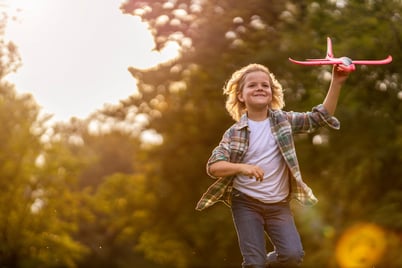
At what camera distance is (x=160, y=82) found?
21938 mm

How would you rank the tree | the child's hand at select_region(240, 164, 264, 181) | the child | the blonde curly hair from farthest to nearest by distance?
the tree
the blonde curly hair
the child
the child's hand at select_region(240, 164, 264, 181)

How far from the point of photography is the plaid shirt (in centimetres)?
535

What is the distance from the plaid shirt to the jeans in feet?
0.38

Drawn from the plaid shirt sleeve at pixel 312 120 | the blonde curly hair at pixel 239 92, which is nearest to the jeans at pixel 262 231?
the plaid shirt sleeve at pixel 312 120

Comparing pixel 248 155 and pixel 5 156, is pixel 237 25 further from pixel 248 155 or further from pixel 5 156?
pixel 248 155

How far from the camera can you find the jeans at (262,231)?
5.26m

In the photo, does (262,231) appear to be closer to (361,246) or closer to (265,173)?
(265,173)

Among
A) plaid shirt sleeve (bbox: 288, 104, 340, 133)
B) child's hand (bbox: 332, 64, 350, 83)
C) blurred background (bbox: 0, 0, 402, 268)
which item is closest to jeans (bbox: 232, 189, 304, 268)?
plaid shirt sleeve (bbox: 288, 104, 340, 133)

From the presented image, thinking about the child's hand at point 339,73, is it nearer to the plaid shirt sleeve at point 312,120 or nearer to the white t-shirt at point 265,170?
the plaid shirt sleeve at point 312,120

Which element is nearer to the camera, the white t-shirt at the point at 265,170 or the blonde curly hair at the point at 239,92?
the white t-shirt at the point at 265,170

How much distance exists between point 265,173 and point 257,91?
1.87 ft

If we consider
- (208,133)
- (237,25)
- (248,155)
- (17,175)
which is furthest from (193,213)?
(248,155)

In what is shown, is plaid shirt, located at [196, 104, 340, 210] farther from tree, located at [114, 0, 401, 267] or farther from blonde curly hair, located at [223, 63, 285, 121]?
tree, located at [114, 0, 401, 267]

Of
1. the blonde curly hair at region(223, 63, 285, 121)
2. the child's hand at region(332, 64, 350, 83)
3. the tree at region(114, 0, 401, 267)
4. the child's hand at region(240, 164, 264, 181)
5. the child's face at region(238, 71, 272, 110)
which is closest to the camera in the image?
the child's hand at region(240, 164, 264, 181)
